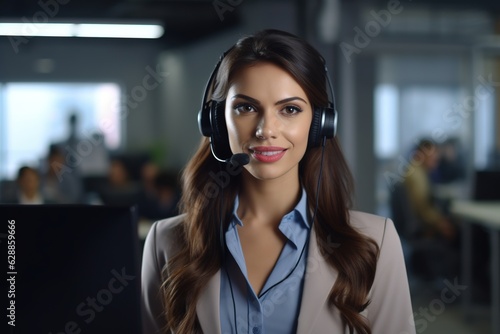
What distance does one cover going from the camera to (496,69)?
8.28 metres

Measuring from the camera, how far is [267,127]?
1.18 m

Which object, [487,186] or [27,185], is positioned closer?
[487,186]

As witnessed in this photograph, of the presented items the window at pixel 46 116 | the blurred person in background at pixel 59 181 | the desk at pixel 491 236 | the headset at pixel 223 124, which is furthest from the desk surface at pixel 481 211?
the window at pixel 46 116

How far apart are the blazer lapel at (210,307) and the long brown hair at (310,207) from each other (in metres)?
0.01

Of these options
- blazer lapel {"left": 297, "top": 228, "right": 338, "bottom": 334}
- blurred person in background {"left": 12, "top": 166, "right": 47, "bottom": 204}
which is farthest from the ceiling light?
blazer lapel {"left": 297, "top": 228, "right": 338, "bottom": 334}

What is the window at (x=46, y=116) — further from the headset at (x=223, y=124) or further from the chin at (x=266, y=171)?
the chin at (x=266, y=171)

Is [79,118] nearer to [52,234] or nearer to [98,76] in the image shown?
[98,76]

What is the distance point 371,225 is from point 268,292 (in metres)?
0.26

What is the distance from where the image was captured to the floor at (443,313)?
4.65 m

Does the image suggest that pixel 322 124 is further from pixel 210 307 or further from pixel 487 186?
pixel 487 186

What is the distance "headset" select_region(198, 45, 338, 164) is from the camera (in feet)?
4.16

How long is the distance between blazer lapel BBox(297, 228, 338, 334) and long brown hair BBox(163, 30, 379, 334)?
0.05ft

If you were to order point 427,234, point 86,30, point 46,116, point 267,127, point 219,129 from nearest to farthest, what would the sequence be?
point 267,127 < point 219,129 < point 427,234 < point 86,30 < point 46,116

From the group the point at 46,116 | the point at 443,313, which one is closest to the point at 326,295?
the point at 443,313
